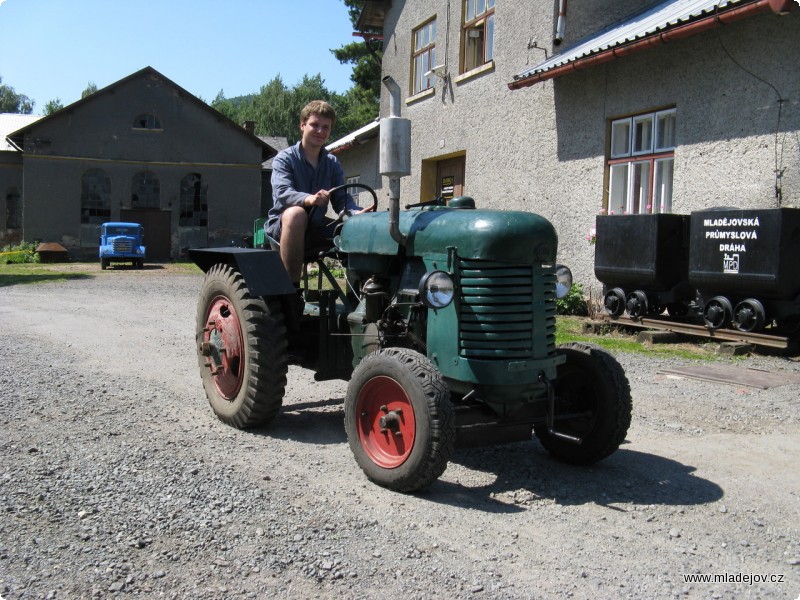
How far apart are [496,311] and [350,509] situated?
1.17 metres

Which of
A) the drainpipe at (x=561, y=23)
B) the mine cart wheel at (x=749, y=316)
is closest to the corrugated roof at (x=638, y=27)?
the drainpipe at (x=561, y=23)

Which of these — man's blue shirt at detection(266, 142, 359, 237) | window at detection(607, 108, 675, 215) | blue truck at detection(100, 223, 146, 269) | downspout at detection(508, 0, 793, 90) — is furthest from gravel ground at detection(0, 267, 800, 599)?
blue truck at detection(100, 223, 146, 269)

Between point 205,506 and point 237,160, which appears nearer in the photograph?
point 205,506

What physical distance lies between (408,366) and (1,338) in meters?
6.35

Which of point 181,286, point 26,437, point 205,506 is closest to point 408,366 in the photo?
point 205,506

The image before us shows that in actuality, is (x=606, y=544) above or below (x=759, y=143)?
below

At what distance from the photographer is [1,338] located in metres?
8.22

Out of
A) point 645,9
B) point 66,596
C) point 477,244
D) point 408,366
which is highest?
point 645,9

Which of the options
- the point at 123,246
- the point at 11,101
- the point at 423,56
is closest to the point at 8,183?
the point at 123,246

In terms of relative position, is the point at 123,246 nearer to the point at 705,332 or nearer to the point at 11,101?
the point at 705,332

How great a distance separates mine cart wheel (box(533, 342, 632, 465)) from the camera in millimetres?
4023

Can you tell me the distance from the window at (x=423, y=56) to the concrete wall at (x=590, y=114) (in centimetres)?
25

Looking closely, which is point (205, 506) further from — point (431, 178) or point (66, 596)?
point (431, 178)

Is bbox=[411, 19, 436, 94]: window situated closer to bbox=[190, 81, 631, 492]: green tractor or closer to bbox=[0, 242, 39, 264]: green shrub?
bbox=[190, 81, 631, 492]: green tractor
